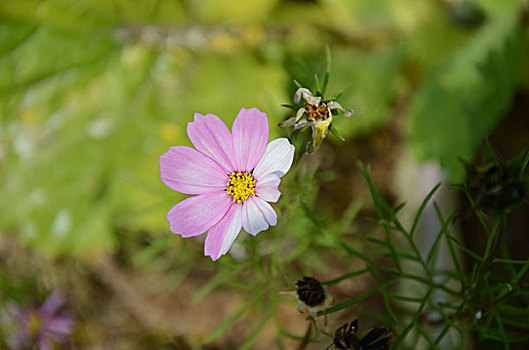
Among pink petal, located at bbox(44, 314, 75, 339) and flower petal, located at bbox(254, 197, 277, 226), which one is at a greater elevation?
pink petal, located at bbox(44, 314, 75, 339)

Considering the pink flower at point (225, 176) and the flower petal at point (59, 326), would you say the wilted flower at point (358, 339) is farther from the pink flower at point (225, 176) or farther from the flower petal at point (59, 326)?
the flower petal at point (59, 326)

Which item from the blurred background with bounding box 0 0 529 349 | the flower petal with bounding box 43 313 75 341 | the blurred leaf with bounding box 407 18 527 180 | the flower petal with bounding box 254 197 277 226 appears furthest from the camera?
the flower petal with bounding box 43 313 75 341

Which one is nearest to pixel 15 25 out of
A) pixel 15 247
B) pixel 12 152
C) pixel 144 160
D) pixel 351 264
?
pixel 12 152

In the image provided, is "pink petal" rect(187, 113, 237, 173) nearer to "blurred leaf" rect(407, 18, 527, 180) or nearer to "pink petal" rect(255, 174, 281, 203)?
"pink petal" rect(255, 174, 281, 203)

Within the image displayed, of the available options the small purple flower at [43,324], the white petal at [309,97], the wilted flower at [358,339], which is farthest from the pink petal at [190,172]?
the small purple flower at [43,324]

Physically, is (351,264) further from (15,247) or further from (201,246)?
(15,247)

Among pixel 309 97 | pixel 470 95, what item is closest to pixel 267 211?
pixel 309 97

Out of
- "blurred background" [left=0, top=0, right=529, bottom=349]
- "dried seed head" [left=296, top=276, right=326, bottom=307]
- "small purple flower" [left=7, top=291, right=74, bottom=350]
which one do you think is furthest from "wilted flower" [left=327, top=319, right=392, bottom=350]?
"small purple flower" [left=7, top=291, right=74, bottom=350]
